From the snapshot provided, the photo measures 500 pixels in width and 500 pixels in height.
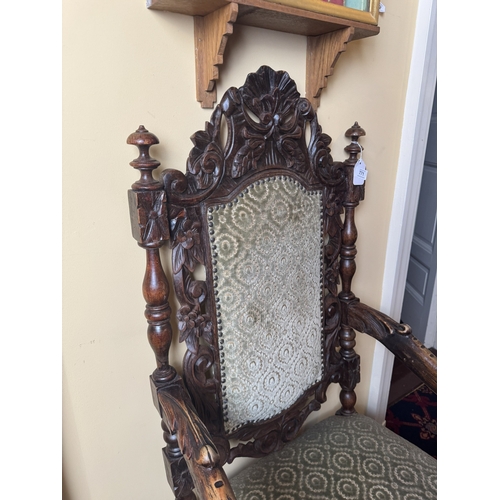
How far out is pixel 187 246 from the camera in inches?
30.3

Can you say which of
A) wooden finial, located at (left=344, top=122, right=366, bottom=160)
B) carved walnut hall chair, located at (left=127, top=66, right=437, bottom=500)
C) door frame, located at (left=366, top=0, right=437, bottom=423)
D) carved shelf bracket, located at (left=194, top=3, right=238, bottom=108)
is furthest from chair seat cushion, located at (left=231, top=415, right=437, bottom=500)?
carved shelf bracket, located at (left=194, top=3, right=238, bottom=108)

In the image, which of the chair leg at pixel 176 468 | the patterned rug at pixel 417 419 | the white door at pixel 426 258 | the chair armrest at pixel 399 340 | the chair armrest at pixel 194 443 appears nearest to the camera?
the chair armrest at pixel 194 443

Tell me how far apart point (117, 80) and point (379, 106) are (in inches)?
30.7

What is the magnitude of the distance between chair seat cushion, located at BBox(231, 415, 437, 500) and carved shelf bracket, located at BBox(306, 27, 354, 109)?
86 cm

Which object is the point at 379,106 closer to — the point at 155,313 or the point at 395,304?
the point at 395,304

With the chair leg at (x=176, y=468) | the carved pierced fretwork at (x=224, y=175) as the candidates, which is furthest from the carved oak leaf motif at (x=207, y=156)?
the chair leg at (x=176, y=468)

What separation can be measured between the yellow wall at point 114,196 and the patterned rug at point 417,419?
1.25 metres

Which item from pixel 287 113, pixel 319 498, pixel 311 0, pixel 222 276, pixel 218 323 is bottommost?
pixel 319 498

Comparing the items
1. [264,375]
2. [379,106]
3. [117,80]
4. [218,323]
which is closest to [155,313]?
[218,323]

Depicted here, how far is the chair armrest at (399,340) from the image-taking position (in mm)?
Result: 926

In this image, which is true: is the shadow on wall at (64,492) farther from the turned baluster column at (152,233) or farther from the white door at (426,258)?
the white door at (426,258)

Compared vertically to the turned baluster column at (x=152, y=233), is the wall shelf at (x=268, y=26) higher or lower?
higher

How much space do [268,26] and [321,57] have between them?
0.15 meters
